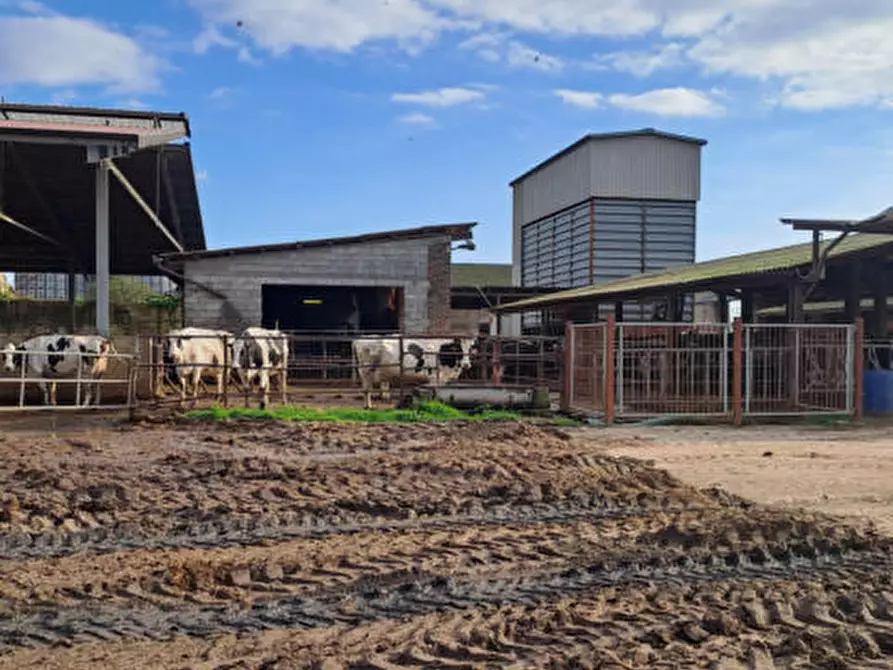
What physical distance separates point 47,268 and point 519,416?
88.3ft

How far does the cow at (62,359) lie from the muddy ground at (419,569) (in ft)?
22.3

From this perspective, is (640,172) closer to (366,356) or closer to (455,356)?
(455,356)

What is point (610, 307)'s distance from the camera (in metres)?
29.7

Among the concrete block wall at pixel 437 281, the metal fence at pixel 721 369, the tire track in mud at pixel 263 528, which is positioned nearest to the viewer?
the tire track in mud at pixel 263 528

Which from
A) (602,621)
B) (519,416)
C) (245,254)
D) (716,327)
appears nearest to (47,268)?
(245,254)

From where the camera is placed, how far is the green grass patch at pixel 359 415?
1325 cm

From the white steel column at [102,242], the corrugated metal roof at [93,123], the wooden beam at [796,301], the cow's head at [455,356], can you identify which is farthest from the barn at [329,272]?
the wooden beam at [796,301]

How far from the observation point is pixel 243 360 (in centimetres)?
1730

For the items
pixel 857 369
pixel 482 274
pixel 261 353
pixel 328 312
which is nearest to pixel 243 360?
pixel 261 353

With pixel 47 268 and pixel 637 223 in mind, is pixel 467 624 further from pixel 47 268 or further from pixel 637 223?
pixel 47 268

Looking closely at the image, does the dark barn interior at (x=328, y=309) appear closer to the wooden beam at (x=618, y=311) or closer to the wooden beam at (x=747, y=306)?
the wooden beam at (x=618, y=311)

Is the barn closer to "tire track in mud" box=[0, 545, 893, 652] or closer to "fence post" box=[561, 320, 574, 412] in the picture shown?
"fence post" box=[561, 320, 574, 412]

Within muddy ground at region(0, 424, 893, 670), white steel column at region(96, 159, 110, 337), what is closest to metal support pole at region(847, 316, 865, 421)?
muddy ground at region(0, 424, 893, 670)

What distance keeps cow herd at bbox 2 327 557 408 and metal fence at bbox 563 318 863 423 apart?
89.3 inches
